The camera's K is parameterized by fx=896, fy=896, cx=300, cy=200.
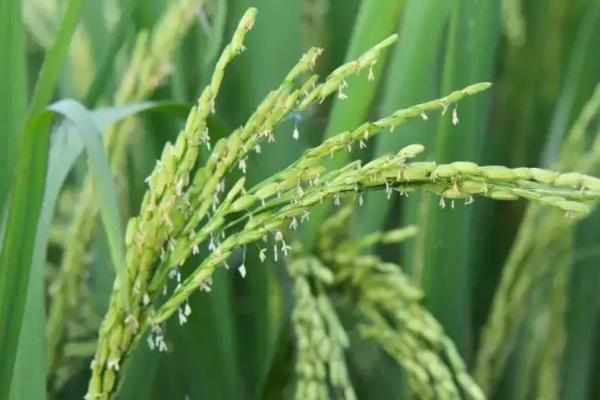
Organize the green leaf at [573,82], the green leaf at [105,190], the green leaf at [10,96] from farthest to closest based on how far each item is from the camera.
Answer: the green leaf at [573,82], the green leaf at [10,96], the green leaf at [105,190]

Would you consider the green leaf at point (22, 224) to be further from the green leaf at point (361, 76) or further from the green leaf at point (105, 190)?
the green leaf at point (361, 76)

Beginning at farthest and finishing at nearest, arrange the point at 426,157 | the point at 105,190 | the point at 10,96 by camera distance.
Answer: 1. the point at 426,157
2. the point at 10,96
3. the point at 105,190

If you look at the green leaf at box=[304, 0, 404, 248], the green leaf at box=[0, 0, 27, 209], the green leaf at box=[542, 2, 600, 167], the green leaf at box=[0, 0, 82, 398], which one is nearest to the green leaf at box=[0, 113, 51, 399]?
the green leaf at box=[0, 0, 82, 398]

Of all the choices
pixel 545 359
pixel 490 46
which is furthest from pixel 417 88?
pixel 545 359

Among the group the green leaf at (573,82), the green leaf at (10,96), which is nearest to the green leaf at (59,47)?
the green leaf at (10,96)

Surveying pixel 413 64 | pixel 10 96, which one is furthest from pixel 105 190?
pixel 413 64

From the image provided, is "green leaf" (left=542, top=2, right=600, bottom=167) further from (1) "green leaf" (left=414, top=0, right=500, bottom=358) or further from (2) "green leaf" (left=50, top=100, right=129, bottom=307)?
(2) "green leaf" (left=50, top=100, right=129, bottom=307)

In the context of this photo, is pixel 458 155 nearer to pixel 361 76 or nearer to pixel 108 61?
pixel 361 76

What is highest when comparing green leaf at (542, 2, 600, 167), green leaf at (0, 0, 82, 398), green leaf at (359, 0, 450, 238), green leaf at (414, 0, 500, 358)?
green leaf at (542, 2, 600, 167)
